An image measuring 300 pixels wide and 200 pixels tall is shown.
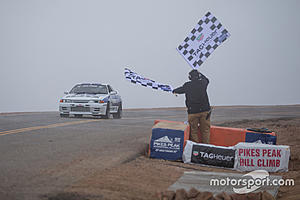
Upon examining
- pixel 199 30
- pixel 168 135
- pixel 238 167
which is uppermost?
pixel 199 30

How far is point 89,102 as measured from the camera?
51.0 ft

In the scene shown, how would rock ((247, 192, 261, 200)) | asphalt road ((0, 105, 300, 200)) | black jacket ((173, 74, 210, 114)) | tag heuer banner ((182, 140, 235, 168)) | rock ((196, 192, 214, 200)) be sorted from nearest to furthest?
rock ((196, 192, 214, 200)), rock ((247, 192, 261, 200)), asphalt road ((0, 105, 300, 200)), tag heuer banner ((182, 140, 235, 168)), black jacket ((173, 74, 210, 114))

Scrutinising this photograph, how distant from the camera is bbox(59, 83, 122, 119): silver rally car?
51.1ft

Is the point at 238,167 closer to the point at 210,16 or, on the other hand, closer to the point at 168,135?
the point at 168,135

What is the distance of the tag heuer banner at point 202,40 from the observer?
10.6 metres

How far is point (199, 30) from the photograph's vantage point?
35.3 ft

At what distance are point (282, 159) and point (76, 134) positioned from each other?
5.11 m

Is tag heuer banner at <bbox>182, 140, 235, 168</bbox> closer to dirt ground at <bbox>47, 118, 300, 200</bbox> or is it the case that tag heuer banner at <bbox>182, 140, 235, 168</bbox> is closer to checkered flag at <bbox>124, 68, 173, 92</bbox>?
dirt ground at <bbox>47, 118, 300, 200</bbox>

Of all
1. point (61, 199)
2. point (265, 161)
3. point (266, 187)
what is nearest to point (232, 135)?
point (265, 161)

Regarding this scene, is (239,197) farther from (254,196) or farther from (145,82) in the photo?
(145,82)

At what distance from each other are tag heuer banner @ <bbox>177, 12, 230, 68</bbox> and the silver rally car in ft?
18.9

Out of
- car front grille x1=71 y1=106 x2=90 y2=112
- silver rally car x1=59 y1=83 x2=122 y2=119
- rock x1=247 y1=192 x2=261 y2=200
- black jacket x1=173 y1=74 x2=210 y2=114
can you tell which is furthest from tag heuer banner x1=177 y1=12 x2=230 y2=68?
rock x1=247 y1=192 x2=261 y2=200

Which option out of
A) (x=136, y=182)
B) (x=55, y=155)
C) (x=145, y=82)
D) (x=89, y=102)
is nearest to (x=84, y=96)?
(x=89, y=102)

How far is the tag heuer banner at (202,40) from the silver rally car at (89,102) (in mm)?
5760
